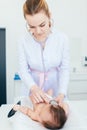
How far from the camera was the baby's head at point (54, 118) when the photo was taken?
1.23 metres

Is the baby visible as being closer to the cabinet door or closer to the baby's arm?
the baby's arm

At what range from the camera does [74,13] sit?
10.2ft

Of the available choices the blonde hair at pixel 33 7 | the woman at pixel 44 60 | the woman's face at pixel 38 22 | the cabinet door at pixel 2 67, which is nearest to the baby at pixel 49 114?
the woman at pixel 44 60

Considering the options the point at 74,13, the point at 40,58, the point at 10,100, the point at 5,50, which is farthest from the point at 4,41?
the point at 40,58

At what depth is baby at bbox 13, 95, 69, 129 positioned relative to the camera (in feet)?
4.05

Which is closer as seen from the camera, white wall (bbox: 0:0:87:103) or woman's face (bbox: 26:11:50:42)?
woman's face (bbox: 26:11:50:42)

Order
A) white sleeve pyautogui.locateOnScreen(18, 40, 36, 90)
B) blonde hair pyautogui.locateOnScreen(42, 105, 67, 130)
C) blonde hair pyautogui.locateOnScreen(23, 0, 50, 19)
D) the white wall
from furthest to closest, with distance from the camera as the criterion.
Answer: the white wall → white sleeve pyautogui.locateOnScreen(18, 40, 36, 90) → blonde hair pyautogui.locateOnScreen(23, 0, 50, 19) → blonde hair pyautogui.locateOnScreen(42, 105, 67, 130)

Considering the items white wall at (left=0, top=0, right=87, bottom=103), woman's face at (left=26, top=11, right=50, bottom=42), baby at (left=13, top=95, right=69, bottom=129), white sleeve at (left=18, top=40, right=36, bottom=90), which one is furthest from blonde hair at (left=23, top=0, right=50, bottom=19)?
white wall at (left=0, top=0, right=87, bottom=103)

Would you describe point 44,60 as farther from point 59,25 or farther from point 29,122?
point 59,25

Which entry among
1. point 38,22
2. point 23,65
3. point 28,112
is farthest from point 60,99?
point 38,22

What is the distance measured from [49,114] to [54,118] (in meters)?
0.06

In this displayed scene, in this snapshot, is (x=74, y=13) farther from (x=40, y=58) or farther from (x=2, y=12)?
(x=40, y=58)

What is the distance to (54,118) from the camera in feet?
3.99

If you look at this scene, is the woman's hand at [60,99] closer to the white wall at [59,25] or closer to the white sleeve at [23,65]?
the white sleeve at [23,65]
